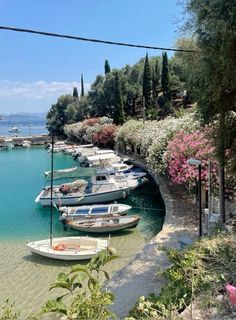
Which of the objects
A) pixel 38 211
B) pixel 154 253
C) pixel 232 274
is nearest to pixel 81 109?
pixel 38 211

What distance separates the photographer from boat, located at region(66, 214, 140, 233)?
1938 cm

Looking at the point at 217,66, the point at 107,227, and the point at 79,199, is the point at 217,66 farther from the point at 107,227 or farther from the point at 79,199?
the point at 79,199

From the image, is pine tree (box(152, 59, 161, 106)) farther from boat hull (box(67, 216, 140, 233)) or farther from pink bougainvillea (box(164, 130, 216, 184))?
boat hull (box(67, 216, 140, 233))

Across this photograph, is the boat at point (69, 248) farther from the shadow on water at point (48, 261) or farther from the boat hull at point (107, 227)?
the boat hull at point (107, 227)

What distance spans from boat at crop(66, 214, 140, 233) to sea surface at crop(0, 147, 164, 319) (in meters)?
0.41

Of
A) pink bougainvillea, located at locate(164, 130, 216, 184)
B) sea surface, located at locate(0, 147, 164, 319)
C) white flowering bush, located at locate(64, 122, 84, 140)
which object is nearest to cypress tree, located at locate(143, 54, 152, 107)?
white flowering bush, located at locate(64, 122, 84, 140)

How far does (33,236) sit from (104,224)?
13.5ft

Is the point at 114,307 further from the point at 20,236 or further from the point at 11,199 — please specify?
the point at 11,199

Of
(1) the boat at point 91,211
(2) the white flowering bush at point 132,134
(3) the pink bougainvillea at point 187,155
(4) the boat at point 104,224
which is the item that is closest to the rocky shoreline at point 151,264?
(3) the pink bougainvillea at point 187,155

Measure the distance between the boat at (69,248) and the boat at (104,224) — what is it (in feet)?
7.61

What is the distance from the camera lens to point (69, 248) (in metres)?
16.7

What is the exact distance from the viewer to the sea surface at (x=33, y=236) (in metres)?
13.3

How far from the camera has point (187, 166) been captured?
1841cm

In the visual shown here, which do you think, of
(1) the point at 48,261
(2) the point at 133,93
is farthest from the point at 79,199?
(2) the point at 133,93
